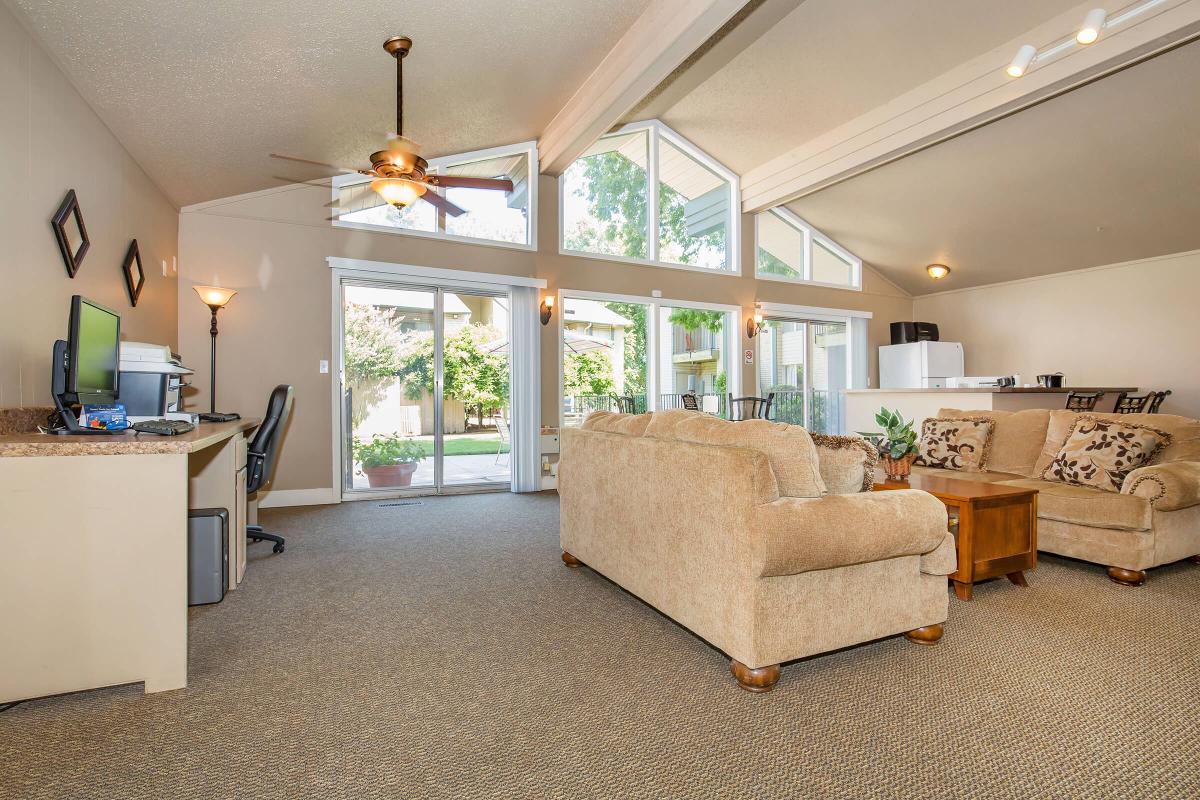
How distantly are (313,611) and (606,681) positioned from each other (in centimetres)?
146

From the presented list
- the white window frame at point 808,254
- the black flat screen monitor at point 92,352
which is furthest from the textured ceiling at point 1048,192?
the black flat screen monitor at point 92,352

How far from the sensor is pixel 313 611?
2686mm

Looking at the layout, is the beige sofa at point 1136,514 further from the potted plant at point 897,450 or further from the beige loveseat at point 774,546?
the beige loveseat at point 774,546

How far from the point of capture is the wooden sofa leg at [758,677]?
196 cm

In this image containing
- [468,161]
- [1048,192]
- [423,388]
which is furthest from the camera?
[1048,192]

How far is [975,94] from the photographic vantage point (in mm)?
4711

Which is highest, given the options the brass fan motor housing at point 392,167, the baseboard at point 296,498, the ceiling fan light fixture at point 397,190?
the brass fan motor housing at point 392,167

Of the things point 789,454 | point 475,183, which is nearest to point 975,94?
point 475,183

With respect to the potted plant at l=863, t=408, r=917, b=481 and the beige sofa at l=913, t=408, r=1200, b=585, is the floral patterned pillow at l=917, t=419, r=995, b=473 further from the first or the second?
the potted plant at l=863, t=408, r=917, b=481

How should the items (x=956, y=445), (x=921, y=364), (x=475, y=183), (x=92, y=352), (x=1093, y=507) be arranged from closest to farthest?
(x=92, y=352) → (x=1093, y=507) → (x=956, y=445) → (x=475, y=183) → (x=921, y=364)

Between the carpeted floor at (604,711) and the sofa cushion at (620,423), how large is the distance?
2.63 feet

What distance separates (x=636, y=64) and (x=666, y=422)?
292 centimetres

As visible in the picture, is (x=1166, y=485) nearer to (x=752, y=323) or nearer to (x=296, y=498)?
(x=752, y=323)

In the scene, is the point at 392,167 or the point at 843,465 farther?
the point at 392,167
